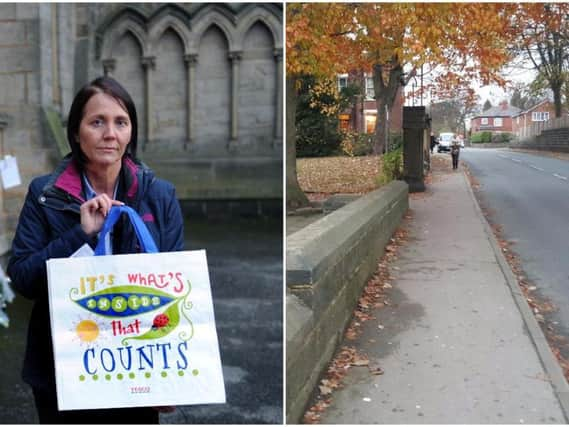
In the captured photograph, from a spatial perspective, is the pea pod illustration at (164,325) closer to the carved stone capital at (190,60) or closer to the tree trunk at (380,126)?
the carved stone capital at (190,60)

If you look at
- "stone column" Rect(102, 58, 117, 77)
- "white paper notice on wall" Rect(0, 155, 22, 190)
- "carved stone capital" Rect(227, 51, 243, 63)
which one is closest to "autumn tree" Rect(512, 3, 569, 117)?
"carved stone capital" Rect(227, 51, 243, 63)

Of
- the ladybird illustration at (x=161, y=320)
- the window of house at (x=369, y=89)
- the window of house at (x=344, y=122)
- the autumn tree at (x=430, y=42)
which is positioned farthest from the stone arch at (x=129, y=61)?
the ladybird illustration at (x=161, y=320)

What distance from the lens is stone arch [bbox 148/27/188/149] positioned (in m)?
3.97

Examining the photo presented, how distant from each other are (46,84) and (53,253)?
2.15m

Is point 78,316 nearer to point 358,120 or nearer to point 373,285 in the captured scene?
point 358,120

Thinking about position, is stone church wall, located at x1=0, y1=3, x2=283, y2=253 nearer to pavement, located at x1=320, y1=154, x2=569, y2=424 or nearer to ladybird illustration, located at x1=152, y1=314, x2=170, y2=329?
pavement, located at x1=320, y1=154, x2=569, y2=424

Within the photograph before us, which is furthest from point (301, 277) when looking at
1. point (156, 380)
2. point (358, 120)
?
point (358, 120)

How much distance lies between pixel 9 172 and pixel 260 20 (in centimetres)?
174

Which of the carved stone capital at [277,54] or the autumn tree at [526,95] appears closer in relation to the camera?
the autumn tree at [526,95]

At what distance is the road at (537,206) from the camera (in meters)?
3.64

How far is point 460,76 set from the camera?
→ 15.4 feet

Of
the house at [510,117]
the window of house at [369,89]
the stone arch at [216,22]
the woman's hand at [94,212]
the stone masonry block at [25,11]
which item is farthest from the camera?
the window of house at [369,89]

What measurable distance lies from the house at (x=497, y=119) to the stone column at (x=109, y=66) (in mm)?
2498

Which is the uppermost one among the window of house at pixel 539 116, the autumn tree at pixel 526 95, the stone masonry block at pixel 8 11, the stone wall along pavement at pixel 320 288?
the stone masonry block at pixel 8 11
